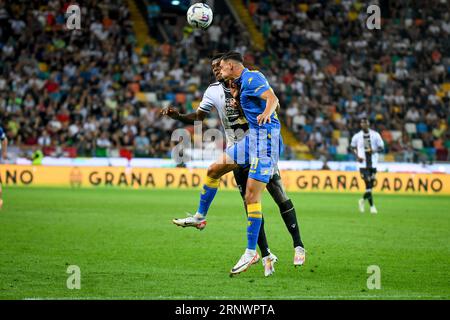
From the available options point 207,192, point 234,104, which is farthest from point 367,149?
point 234,104

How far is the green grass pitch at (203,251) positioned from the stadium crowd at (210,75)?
969cm

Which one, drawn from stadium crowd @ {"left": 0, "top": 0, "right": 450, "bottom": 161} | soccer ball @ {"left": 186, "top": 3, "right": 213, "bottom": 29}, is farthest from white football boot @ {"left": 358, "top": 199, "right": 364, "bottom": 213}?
soccer ball @ {"left": 186, "top": 3, "right": 213, "bottom": 29}

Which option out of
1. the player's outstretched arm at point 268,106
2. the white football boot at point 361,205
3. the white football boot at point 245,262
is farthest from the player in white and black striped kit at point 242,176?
the white football boot at point 361,205

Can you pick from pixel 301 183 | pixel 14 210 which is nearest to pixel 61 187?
pixel 301 183

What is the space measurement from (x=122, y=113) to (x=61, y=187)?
497 centimetres

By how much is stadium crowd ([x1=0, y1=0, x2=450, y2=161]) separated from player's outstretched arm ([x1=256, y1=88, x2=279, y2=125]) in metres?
21.9

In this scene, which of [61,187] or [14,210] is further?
[61,187]

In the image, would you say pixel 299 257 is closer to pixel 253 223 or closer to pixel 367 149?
pixel 253 223

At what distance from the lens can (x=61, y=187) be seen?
30438mm

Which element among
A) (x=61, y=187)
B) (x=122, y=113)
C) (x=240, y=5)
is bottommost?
(x=61, y=187)

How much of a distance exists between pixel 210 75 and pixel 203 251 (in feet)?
75.5

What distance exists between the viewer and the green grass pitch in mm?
9234
